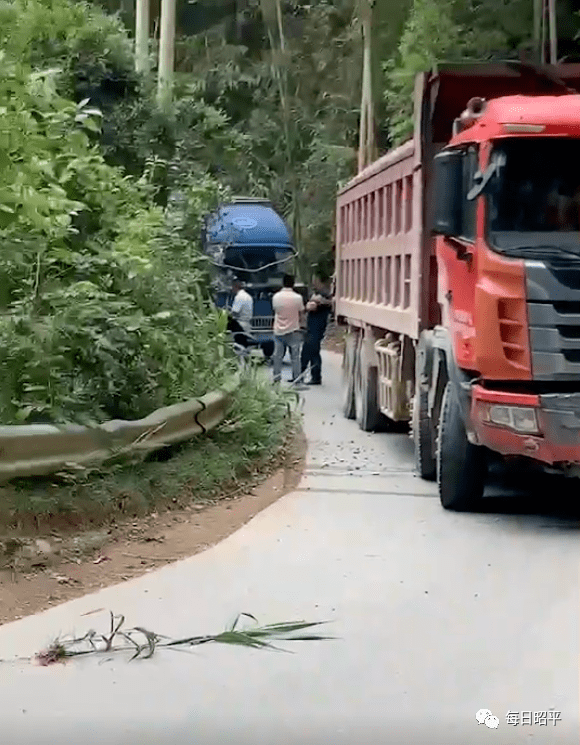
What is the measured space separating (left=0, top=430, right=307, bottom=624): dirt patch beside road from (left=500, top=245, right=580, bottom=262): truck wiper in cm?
261

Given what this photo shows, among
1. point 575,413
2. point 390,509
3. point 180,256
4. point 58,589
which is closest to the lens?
point 58,589

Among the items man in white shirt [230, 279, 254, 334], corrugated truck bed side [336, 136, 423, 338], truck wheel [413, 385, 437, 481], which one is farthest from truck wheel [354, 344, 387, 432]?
man in white shirt [230, 279, 254, 334]

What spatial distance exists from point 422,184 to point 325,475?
264 centimetres

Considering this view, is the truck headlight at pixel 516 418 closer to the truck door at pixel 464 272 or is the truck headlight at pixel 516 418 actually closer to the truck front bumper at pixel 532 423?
the truck front bumper at pixel 532 423

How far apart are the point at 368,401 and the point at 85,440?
642 cm

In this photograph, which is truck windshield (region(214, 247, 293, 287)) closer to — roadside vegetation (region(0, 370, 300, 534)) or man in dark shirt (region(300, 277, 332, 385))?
man in dark shirt (region(300, 277, 332, 385))

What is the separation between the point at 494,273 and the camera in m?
8.00

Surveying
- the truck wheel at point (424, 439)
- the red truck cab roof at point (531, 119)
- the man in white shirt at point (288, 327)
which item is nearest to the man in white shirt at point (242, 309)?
the man in white shirt at point (288, 327)

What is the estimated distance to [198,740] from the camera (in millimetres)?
4562

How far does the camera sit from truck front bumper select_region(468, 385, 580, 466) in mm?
7832

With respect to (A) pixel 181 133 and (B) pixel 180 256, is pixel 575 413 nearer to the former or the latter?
(B) pixel 180 256

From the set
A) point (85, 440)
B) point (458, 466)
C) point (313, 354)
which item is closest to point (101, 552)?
point (85, 440)

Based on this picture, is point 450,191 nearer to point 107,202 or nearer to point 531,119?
point 531,119

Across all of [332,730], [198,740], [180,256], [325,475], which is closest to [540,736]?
[332,730]
